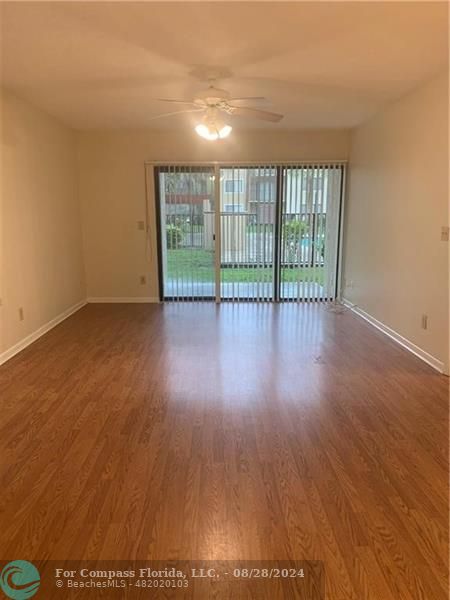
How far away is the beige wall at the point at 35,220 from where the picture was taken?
12.9 feet

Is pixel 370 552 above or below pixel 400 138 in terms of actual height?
below

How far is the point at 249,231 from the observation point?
6023mm

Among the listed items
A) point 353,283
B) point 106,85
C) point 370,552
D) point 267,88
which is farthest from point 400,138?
point 370,552

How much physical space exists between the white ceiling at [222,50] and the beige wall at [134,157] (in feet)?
4.72

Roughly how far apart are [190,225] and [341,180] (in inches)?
92.8

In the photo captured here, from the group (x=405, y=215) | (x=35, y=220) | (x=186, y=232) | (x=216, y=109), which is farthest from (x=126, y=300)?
(x=405, y=215)

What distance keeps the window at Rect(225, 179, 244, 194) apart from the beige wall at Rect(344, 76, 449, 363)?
5.35 ft

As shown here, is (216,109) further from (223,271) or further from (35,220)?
(223,271)

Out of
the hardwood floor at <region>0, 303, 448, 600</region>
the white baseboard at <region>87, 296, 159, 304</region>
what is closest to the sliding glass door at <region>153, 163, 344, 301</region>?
the white baseboard at <region>87, 296, 159, 304</region>

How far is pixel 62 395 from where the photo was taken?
3105 mm

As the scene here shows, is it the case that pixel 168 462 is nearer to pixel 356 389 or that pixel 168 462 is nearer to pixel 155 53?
pixel 356 389

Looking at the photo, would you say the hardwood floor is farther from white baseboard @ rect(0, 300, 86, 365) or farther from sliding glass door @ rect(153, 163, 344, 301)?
sliding glass door @ rect(153, 163, 344, 301)

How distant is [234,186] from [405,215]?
2619 mm

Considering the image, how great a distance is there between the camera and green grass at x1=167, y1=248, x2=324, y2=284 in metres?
Result: 6.13
